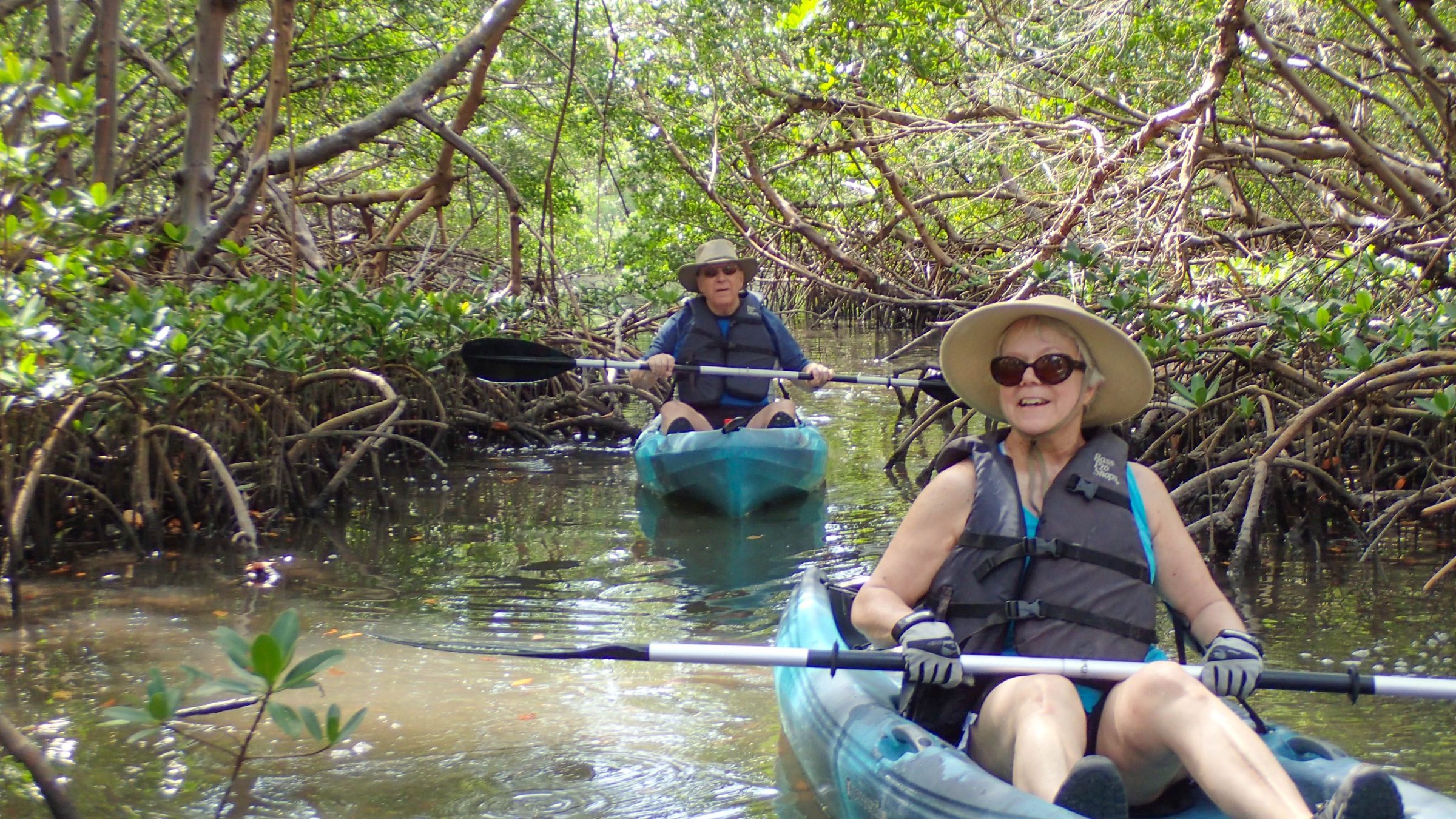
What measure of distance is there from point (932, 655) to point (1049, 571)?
30 centimetres

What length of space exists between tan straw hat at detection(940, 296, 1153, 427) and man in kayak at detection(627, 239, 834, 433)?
346 centimetres

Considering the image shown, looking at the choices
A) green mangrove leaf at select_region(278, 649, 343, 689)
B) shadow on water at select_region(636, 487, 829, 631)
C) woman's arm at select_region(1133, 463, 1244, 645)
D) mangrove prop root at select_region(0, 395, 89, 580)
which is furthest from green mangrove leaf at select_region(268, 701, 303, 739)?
mangrove prop root at select_region(0, 395, 89, 580)

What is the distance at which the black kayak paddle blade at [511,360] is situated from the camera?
598 centimetres

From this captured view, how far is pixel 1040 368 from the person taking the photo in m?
2.36

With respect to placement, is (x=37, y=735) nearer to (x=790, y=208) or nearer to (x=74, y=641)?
(x=74, y=641)

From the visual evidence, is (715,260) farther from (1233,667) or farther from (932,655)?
(1233,667)

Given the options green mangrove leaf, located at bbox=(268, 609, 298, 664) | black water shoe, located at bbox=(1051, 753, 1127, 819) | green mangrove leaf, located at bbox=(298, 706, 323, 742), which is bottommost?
black water shoe, located at bbox=(1051, 753, 1127, 819)

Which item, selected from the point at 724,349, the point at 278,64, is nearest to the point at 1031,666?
the point at 278,64

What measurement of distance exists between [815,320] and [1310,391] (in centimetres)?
1614

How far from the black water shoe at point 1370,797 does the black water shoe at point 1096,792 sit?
293mm

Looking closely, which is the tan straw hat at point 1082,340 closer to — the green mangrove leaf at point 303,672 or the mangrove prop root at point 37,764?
the green mangrove leaf at point 303,672

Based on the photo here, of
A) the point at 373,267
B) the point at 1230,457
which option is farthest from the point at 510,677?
the point at 373,267

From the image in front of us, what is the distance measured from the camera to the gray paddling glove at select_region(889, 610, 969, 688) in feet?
7.12

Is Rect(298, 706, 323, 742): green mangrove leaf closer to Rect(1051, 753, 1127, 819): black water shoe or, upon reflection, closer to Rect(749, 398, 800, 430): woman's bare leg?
Rect(1051, 753, 1127, 819): black water shoe
